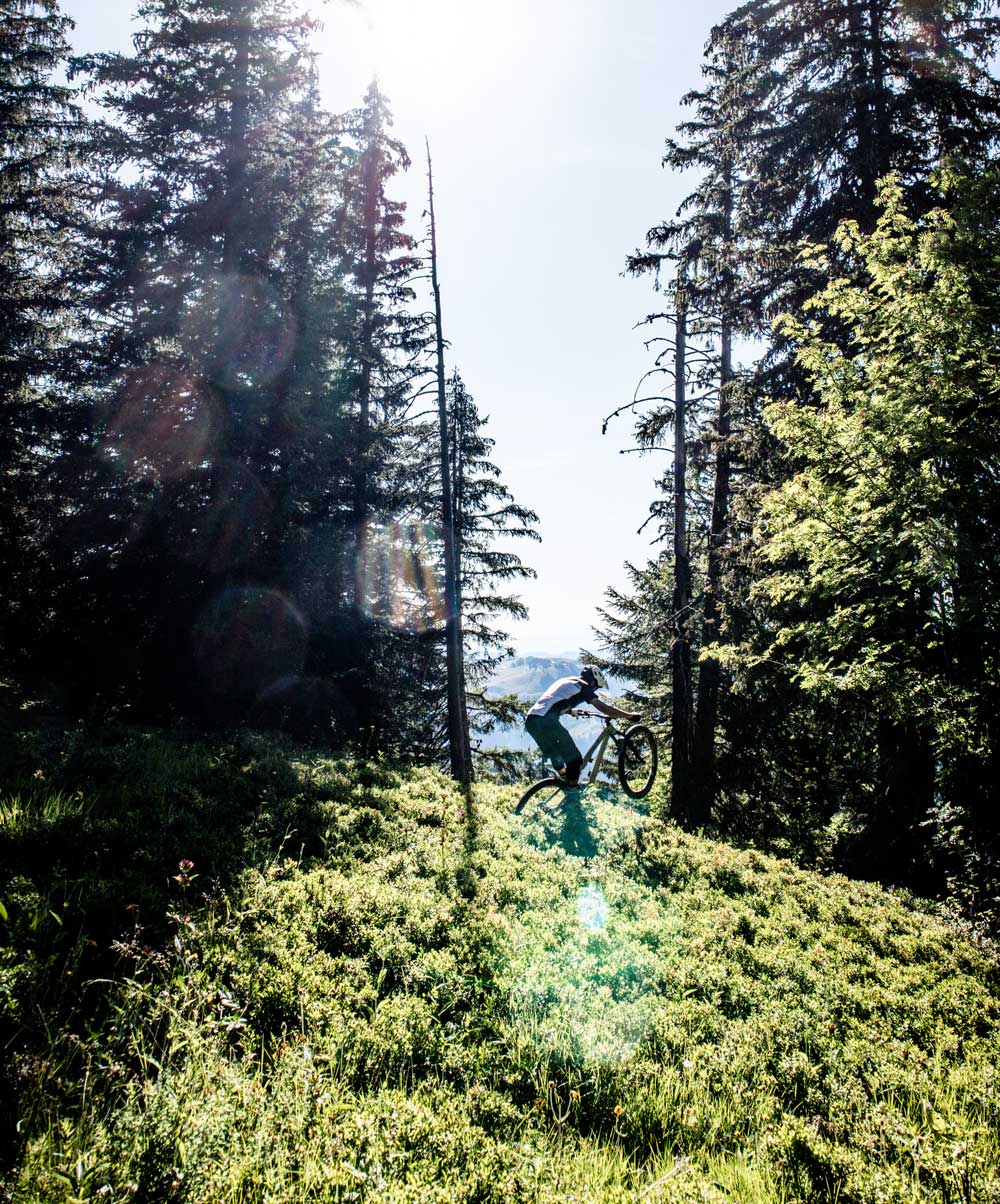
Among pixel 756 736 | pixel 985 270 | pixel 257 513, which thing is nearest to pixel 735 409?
pixel 985 270

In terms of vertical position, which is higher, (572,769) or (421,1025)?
(572,769)

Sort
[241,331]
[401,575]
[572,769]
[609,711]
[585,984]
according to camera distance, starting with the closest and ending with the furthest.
Answer: 1. [585,984]
2. [609,711]
3. [572,769]
4. [241,331]
5. [401,575]

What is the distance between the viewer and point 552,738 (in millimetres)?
9898

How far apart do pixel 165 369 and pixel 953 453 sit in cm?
1502

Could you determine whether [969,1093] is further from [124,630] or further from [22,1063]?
[124,630]

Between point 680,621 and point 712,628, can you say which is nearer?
point 680,621

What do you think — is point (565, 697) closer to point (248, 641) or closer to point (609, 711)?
point (609, 711)

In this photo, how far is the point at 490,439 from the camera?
2241 cm

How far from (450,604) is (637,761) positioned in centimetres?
827

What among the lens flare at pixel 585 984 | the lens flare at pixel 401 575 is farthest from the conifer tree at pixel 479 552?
the lens flare at pixel 585 984

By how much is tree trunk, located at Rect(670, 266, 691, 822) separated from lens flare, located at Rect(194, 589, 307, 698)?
9.35 m

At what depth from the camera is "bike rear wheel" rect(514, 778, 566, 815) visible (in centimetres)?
1036

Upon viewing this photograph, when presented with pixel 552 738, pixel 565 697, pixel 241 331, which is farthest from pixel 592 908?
pixel 241 331

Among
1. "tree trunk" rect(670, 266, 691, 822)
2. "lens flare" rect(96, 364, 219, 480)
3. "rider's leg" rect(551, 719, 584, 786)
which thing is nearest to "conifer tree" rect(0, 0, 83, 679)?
"lens flare" rect(96, 364, 219, 480)
